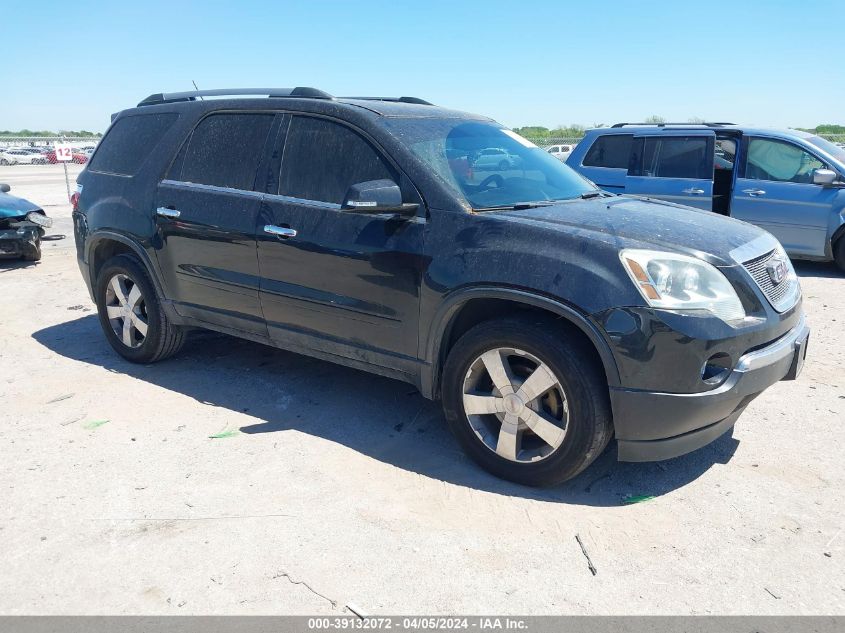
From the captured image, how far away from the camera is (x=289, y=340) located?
14.5ft

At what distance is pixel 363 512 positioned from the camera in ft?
10.9

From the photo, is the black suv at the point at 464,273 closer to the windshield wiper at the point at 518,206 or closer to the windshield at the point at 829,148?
the windshield wiper at the point at 518,206

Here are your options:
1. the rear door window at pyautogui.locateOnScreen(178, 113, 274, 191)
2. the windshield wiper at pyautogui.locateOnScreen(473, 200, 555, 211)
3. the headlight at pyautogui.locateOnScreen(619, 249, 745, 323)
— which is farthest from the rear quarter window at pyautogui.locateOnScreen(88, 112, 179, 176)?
the headlight at pyautogui.locateOnScreen(619, 249, 745, 323)

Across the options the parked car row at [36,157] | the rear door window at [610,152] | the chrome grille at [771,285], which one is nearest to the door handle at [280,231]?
the chrome grille at [771,285]

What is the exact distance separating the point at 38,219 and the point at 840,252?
10.1 metres

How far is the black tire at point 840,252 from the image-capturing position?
27.6 feet

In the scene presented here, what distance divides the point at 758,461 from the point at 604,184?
5.93 meters

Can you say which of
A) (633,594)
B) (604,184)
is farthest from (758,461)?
(604,184)

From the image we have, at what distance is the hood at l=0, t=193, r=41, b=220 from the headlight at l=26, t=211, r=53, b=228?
0.06 metres

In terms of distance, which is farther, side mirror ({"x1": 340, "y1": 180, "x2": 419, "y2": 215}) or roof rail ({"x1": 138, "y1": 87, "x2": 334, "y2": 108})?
roof rail ({"x1": 138, "y1": 87, "x2": 334, "y2": 108})

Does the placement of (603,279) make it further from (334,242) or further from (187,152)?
(187,152)

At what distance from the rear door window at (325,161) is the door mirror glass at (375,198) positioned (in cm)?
22

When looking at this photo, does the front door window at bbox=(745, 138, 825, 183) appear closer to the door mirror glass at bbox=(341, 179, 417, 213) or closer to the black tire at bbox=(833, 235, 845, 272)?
the black tire at bbox=(833, 235, 845, 272)

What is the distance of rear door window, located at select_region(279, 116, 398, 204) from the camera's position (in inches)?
158
